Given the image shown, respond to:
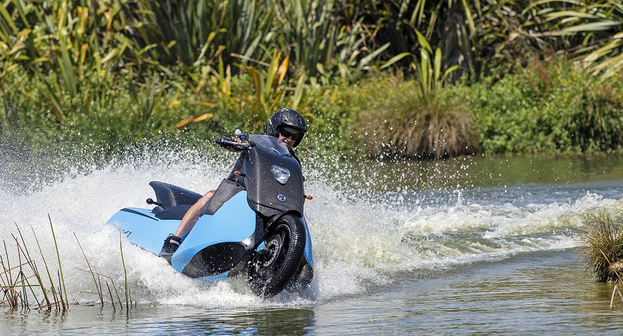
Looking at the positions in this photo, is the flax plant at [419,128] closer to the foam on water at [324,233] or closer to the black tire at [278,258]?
the foam on water at [324,233]

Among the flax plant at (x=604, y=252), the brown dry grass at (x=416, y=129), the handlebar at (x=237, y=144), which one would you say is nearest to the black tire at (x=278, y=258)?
the handlebar at (x=237, y=144)

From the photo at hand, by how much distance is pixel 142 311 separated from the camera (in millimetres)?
7137

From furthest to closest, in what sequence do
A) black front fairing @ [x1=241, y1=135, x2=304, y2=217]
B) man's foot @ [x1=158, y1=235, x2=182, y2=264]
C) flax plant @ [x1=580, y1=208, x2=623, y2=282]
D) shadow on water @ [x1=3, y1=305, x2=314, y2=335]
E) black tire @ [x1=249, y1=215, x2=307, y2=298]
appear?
1. man's foot @ [x1=158, y1=235, x2=182, y2=264]
2. flax plant @ [x1=580, y1=208, x2=623, y2=282]
3. black front fairing @ [x1=241, y1=135, x2=304, y2=217]
4. black tire @ [x1=249, y1=215, x2=307, y2=298]
5. shadow on water @ [x1=3, y1=305, x2=314, y2=335]

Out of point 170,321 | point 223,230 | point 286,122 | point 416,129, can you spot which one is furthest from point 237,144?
point 416,129

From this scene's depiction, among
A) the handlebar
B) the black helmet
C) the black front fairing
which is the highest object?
the black helmet

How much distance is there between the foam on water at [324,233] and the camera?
7.79 m

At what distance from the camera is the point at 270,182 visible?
24.7 feet

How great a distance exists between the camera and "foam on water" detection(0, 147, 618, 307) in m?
7.79

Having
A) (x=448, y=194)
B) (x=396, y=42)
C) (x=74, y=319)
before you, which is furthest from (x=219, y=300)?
(x=396, y=42)

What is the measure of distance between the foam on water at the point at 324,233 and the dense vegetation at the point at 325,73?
257 inches

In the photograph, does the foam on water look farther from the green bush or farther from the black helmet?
the green bush

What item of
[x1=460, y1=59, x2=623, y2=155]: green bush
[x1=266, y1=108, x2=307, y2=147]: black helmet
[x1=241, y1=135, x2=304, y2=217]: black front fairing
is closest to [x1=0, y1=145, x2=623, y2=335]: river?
[x1=241, y1=135, x2=304, y2=217]: black front fairing

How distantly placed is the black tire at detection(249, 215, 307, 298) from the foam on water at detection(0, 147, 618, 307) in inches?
5.6

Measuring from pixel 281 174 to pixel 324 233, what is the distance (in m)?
2.08
